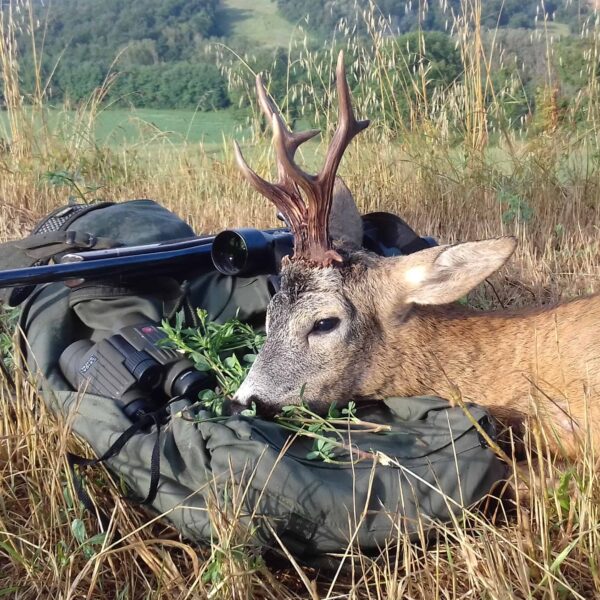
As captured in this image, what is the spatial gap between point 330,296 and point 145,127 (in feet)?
15.9

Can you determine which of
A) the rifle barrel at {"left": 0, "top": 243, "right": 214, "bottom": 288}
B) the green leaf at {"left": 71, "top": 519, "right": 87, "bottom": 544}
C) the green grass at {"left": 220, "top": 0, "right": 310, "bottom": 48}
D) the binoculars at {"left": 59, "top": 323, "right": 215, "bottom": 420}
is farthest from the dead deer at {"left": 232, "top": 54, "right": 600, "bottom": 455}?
the green grass at {"left": 220, "top": 0, "right": 310, "bottom": 48}

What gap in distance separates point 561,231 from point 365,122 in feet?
7.44

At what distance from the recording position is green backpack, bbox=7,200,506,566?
233cm

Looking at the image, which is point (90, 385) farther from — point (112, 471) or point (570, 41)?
point (570, 41)

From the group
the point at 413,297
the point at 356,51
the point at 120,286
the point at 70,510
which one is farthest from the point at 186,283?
the point at 356,51

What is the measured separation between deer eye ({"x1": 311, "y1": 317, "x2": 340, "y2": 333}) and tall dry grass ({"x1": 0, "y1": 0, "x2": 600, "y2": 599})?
871 mm

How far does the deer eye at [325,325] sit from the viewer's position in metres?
3.03

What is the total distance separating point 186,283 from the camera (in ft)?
11.6

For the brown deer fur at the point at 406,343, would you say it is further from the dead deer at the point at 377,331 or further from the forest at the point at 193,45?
the forest at the point at 193,45

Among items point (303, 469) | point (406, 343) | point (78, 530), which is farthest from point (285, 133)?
point (78, 530)

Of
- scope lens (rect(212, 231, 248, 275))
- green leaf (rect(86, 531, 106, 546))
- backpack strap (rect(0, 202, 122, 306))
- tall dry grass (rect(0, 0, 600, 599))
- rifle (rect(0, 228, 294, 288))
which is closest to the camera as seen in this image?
tall dry grass (rect(0, 0, 600, 599))

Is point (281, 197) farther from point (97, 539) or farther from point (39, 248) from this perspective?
point (97, 539)

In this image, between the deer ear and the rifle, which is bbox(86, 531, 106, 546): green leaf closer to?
the rifle

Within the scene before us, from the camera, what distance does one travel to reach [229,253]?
3523mm
